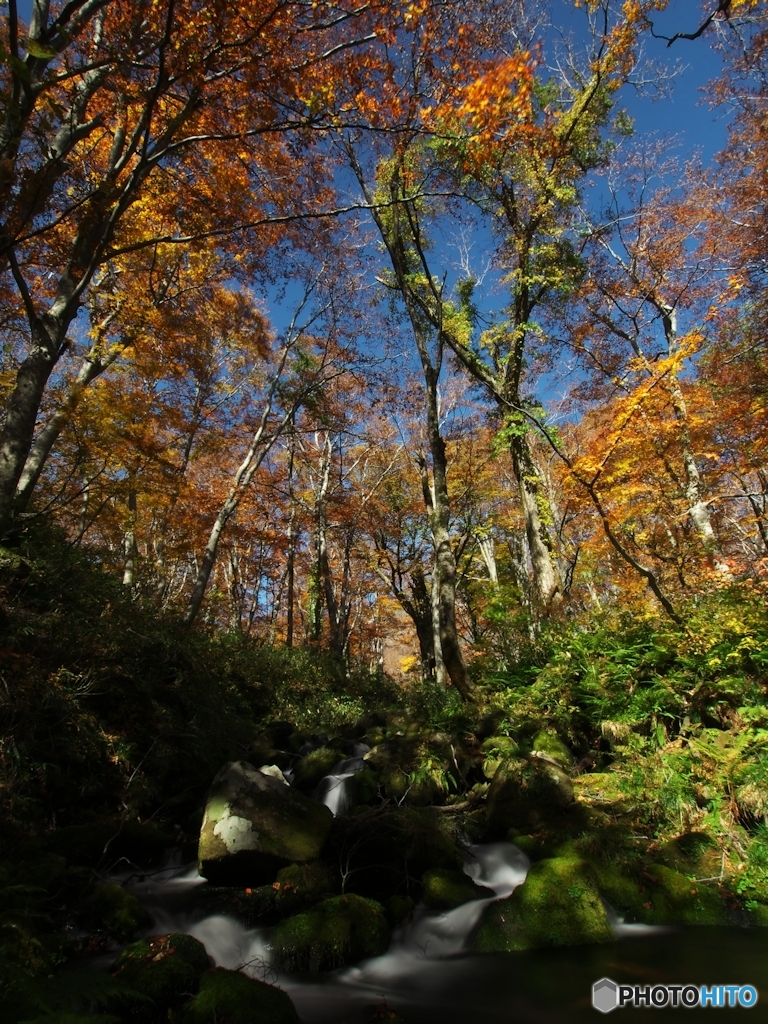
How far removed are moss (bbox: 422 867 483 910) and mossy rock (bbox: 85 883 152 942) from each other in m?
2.53

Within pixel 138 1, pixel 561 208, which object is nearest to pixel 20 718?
pixel 138 1

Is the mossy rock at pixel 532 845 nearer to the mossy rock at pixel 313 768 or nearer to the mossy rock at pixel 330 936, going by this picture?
the mossy rock at pixel 330 936

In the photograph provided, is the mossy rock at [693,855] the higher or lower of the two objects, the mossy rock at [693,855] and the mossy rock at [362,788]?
the lower

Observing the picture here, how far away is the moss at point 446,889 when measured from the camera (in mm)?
4730

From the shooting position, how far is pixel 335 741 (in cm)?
893

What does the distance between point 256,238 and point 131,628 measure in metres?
7.68

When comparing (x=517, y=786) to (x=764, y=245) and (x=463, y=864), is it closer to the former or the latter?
(x=463, y=864)

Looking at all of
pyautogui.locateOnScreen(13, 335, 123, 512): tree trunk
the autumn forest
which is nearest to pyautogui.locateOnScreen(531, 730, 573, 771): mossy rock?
the autumn forest

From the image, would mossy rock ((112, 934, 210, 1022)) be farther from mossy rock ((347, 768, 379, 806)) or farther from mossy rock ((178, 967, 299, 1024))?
mossy rock ((347, 768, 379, 806))

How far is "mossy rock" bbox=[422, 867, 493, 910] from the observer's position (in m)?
4.73

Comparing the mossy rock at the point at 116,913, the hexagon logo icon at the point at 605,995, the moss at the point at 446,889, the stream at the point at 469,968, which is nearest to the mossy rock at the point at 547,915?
the stream at the point at 469,968

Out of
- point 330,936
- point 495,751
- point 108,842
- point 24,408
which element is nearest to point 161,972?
point 330,936

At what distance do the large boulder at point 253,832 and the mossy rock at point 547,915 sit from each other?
1744mm

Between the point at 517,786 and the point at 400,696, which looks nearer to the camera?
the point at 517,786
